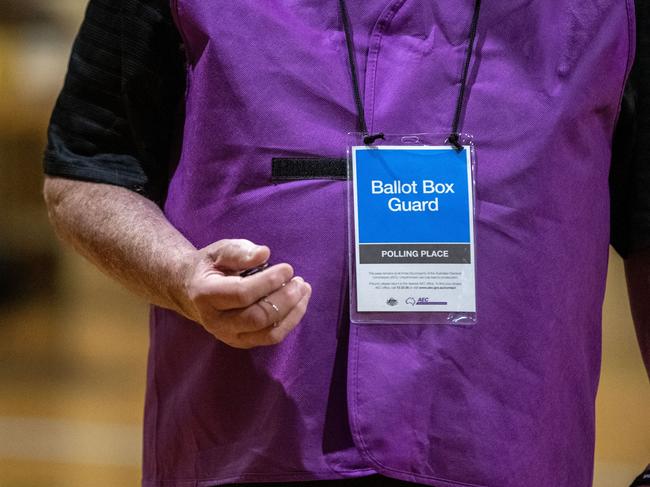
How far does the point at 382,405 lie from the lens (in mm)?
760

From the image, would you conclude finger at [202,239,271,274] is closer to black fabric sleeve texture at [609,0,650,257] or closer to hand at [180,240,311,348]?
hand at [180,240,311,348]

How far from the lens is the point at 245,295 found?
26.0 inches

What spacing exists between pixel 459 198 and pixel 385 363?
6.2 inches

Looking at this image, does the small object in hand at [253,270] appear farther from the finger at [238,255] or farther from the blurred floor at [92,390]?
the blurred floor at [92,390]

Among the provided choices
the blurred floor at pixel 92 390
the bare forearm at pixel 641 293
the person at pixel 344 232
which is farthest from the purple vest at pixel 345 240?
the blurred floor at pixel 92 390

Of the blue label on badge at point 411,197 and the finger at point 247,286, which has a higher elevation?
the blue label on badge at point 411,197

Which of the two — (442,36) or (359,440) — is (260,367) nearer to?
(359,440)

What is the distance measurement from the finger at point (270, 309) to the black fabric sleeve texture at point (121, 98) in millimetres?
272

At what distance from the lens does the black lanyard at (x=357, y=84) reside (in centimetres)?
79

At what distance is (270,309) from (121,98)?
347 mm


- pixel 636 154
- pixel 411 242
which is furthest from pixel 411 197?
pixel 636 154

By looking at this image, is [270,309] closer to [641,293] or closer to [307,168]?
[307,168]

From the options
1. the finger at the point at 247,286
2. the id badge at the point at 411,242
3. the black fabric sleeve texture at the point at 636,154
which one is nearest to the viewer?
the finger at the point at 247,286

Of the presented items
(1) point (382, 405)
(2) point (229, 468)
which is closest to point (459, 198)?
(1) point (382, 405)
